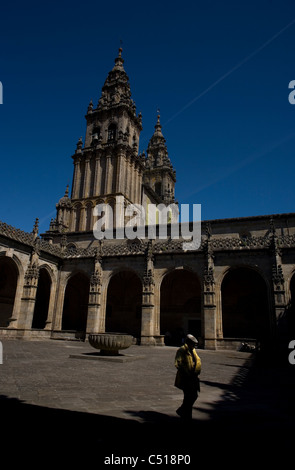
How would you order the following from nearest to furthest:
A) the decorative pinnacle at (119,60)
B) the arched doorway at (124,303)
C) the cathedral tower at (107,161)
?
the arched doorway at (124,303), the cathedral tower at (107,161), the decorative pinnacle at (119,60)

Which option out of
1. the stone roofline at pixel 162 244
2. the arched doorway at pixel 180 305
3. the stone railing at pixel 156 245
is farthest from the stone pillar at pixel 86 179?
the arched doorway at pixel 180 305

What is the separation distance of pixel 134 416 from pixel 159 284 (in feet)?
64.7

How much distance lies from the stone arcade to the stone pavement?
1414 cm

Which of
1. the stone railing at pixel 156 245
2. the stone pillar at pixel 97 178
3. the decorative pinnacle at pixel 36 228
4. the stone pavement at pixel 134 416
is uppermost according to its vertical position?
the stone pillar at pixel 97 178

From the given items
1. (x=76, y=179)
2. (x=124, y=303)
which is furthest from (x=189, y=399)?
(x=76, y=179)

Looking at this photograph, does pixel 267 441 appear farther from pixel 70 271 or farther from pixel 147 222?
pixel 147 222

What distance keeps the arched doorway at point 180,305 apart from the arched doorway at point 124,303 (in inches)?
109

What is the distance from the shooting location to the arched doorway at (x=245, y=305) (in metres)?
26.2

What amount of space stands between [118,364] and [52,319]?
17.4 m

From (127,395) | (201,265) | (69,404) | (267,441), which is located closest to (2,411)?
(69,404)

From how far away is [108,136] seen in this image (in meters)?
47.4

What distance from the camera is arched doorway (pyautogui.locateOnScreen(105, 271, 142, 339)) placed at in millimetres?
30453

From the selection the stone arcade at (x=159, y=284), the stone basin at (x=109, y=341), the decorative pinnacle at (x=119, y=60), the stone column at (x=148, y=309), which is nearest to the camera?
the stone basin at (x=109, y=341)

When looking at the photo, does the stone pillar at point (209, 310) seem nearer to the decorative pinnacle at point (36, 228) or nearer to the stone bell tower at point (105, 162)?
the decorative pinnacle at point (36, 228)
